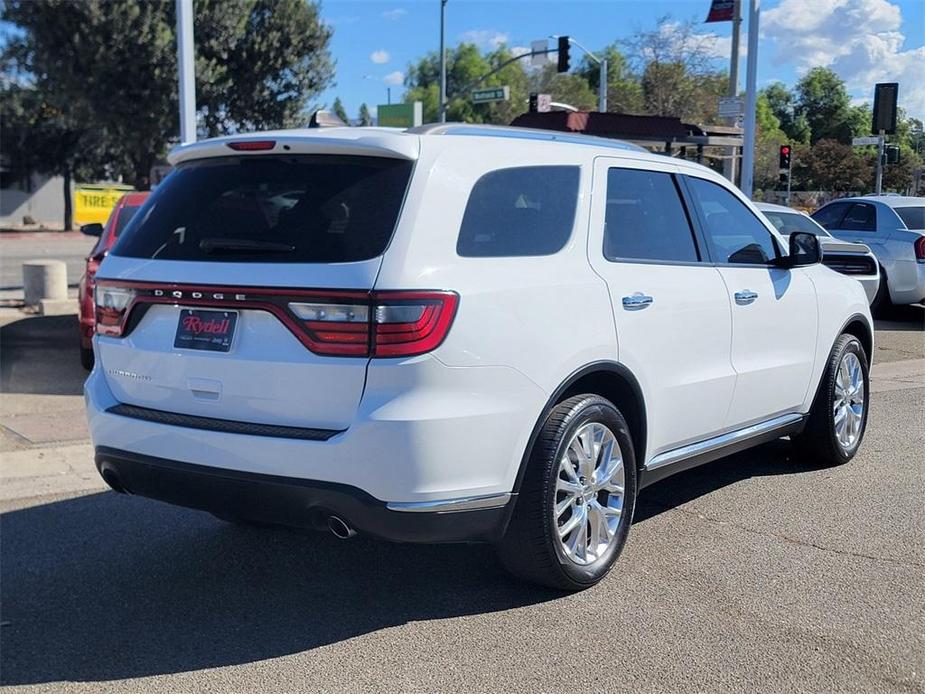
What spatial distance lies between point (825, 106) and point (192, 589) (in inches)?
707

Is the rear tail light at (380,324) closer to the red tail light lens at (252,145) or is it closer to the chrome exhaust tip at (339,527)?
the chrome exhaust tip at (339,527)

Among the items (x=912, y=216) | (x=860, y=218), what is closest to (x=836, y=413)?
(x=912, y=216)

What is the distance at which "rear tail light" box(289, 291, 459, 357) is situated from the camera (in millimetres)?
3293

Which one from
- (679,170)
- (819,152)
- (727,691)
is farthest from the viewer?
(819,152)

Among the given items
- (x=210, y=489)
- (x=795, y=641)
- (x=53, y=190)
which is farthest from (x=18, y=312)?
(x=53, y=190)

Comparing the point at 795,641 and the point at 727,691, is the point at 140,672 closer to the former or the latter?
the point at 727,691

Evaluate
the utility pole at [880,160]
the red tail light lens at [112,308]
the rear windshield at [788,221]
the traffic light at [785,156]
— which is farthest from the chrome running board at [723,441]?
the traffic light at [785,156]

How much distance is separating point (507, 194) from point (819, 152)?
15.2 metres

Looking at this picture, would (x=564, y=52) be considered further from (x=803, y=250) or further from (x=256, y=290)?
(x=256, y=290)

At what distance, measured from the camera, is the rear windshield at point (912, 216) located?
44.3 feet

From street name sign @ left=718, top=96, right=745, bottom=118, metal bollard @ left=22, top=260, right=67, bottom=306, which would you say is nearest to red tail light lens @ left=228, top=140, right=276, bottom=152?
metal bollard @ left=22, top=260, right=67, bottom=306

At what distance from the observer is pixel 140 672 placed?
341cm

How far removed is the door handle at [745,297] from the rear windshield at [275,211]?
2202mm

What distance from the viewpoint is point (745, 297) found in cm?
502
